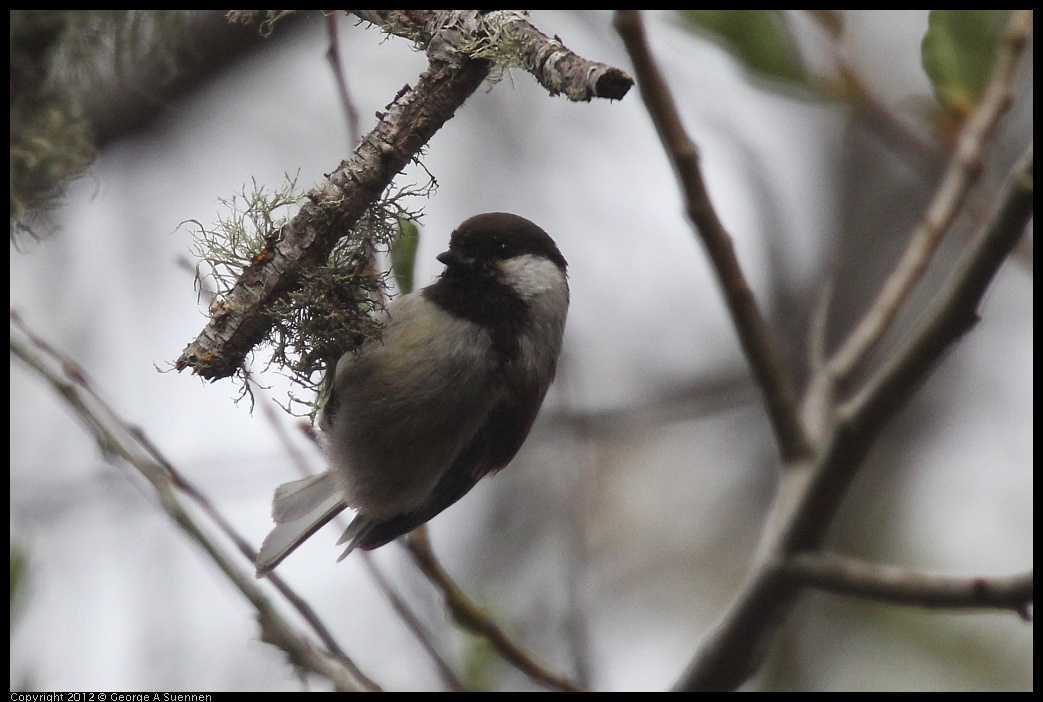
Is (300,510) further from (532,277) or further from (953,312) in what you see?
(953,312)

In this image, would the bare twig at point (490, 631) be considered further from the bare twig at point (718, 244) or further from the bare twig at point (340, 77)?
the bare twig at point (340, 77)

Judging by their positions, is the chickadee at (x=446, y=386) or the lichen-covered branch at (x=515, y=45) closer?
the lichen-covered branch at (x=515, y=45)

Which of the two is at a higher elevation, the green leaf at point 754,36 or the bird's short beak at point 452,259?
the green leaf at point 754,36

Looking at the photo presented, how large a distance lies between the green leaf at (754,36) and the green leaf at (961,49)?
0.94ft

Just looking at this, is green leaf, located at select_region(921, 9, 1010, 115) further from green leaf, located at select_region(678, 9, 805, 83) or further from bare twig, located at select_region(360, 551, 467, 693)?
bare twig, located at select_region(360, 551, 467, 693)

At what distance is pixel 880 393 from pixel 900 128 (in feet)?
2.75

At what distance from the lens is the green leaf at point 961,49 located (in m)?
1.90

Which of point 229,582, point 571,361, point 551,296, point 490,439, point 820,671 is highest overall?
point 229,582

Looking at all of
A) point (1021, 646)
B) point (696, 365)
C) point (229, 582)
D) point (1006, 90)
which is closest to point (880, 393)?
point (1006, 90)

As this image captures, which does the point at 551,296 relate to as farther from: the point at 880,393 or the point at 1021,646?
the point at 1021,646

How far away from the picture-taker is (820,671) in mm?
4348

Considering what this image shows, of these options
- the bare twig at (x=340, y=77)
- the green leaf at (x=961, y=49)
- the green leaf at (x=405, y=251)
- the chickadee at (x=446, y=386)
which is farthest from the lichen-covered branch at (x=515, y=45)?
the green leaf at (x=961, y=49)

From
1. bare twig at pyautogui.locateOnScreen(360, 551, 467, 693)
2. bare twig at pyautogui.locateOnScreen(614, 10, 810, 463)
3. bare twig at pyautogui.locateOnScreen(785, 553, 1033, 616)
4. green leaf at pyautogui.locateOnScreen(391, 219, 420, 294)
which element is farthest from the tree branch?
bare twig at pyautogui.locateOnScreen(785, 553, 1033, 616)

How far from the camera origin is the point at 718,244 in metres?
1.94
